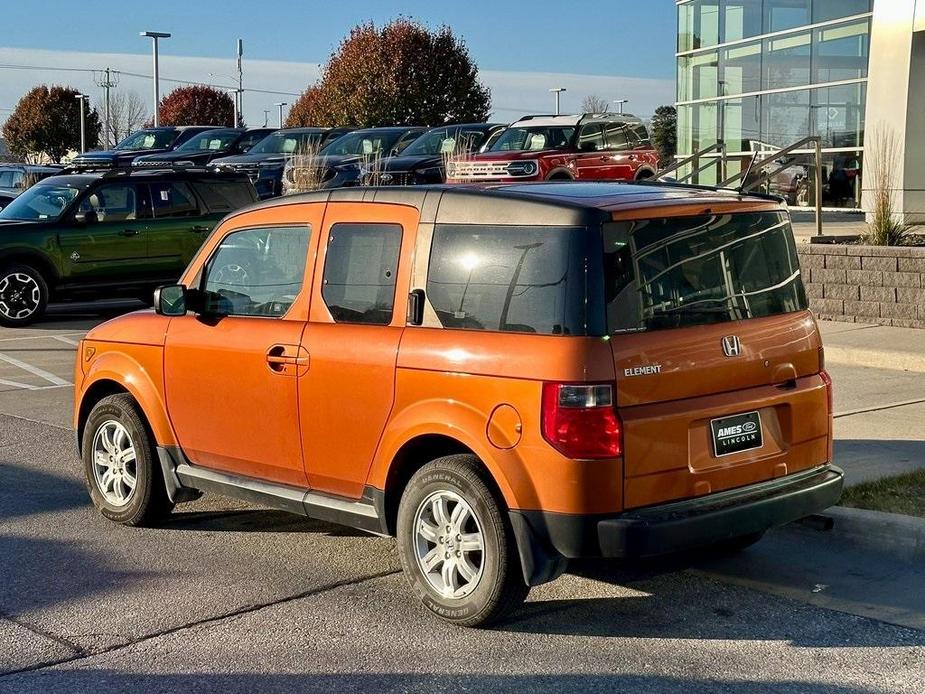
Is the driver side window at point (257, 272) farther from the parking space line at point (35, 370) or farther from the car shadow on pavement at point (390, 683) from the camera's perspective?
the parking space line at point (35, 370)

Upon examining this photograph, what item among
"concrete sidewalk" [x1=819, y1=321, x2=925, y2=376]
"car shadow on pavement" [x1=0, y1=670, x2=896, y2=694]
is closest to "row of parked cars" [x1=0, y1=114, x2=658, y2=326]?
"concrete sidewalk" [x1=819, y1=321, x2=925, y2=376]

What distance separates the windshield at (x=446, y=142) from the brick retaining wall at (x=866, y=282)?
40.7 feet

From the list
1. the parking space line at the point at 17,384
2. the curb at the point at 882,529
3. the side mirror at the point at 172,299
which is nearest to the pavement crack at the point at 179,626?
the side mirror at the point at 172,299

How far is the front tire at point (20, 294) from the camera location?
16891 mm

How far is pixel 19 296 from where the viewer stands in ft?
55.7

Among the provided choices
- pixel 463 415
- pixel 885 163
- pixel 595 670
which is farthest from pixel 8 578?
pixel 885 163

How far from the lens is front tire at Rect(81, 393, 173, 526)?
7.14m

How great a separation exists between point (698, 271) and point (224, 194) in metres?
13.4

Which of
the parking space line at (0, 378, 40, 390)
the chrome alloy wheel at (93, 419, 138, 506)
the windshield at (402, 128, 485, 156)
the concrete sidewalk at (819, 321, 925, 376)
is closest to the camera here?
the chrome alloy wheel at (93, 419, 138, 506)

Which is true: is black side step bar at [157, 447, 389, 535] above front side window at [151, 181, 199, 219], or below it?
below

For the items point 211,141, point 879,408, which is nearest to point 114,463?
point 879,408

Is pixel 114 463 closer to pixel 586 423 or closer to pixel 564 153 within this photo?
pixel 586 423

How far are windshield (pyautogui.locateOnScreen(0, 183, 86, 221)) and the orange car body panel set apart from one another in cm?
1102

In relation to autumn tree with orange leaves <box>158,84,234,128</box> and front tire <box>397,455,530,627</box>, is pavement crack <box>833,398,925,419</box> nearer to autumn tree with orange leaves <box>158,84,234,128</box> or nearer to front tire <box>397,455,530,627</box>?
front tire <box>397,455,530,627</box>
